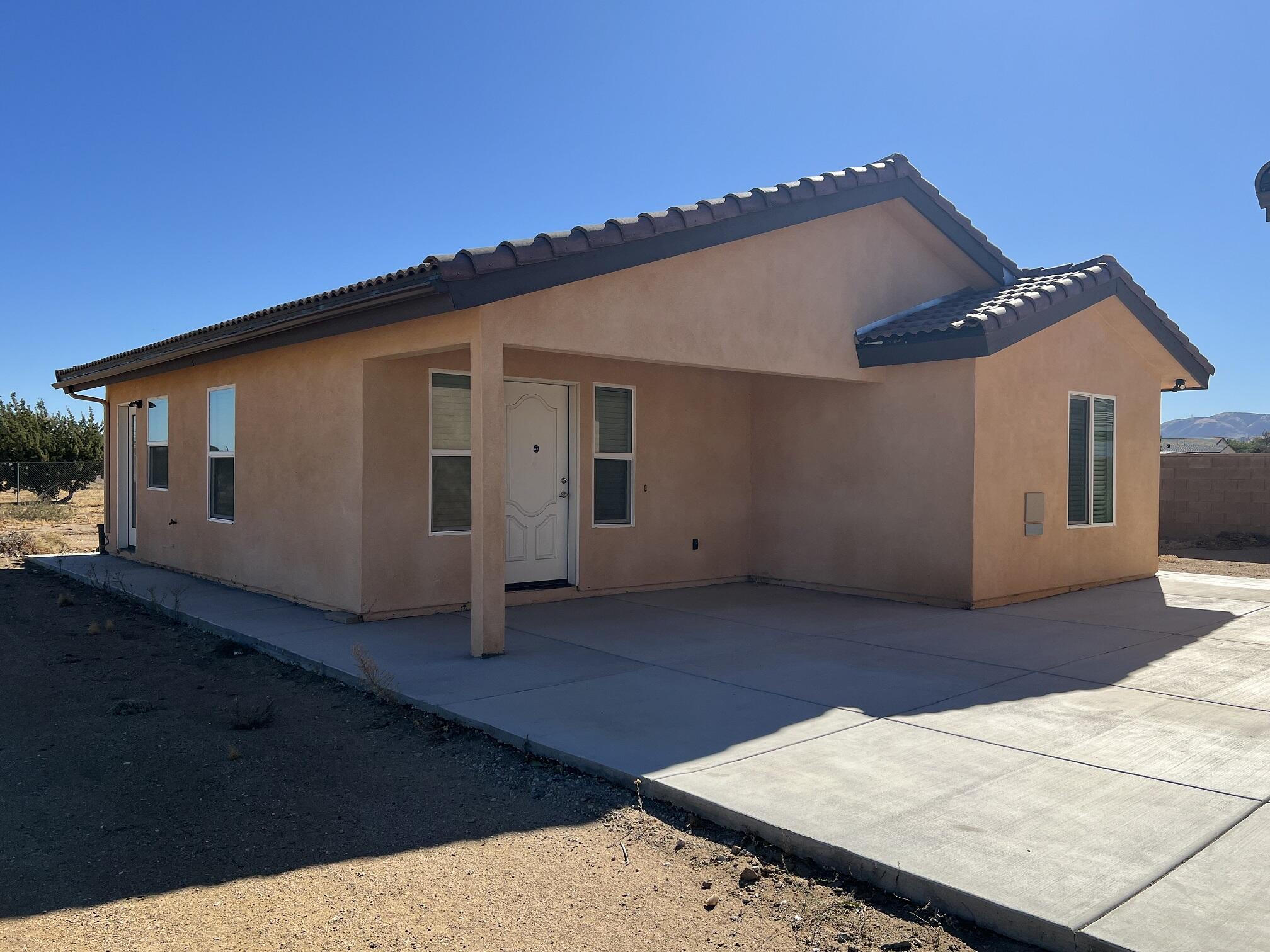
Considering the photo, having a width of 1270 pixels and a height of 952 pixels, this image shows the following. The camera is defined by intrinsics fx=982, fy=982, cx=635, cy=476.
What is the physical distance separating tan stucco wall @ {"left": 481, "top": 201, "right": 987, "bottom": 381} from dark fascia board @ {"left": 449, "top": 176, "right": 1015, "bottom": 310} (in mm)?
142

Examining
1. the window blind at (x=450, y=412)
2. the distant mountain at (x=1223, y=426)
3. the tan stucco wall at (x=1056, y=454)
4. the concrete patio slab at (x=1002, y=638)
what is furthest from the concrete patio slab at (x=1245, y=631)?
the distant mountain at (x=1223, y=426)

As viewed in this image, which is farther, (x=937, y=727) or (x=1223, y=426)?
(x=1223, y=426)

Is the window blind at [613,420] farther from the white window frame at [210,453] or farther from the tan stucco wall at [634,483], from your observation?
the white window frame at [210,453]

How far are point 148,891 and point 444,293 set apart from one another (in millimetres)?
4400

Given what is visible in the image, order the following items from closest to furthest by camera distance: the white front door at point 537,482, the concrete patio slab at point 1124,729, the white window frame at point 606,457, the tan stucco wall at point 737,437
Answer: the concrete patio slab at point 1124,729 < the tan stucco wall at point 737,437 < the white front door at point 537,482 < the white window frame at point 606,457

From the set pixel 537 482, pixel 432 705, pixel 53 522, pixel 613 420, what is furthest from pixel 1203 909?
pixel 53 522

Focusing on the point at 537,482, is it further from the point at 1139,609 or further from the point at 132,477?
the point at 132,477

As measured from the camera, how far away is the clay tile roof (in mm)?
9828

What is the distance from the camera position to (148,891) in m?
3.80

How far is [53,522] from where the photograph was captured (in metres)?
23.3

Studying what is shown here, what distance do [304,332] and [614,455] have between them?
11.6 feet

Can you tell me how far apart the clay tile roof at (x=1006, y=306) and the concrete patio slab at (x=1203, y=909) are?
6560 millimetres

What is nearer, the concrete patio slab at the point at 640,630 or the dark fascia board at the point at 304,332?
the dark fascia board at the point at 304,332

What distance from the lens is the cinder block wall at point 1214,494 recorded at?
1814cm
